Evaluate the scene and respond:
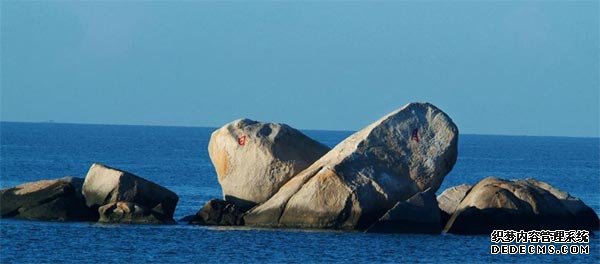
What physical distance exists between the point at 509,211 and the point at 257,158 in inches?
308

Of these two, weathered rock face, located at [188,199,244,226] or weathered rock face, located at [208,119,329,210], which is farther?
weathered rock face, located at [208,119,329,210]

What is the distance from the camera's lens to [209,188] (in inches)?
2520

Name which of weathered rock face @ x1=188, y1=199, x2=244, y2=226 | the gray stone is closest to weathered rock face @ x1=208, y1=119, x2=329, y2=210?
weathered rock face @ x1=188, y1=199, x2=244, y2=226

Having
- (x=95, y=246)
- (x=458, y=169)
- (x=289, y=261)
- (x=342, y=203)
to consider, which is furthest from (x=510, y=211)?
(x=458, y=169)

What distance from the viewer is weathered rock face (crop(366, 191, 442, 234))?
134 ft

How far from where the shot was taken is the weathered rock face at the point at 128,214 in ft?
142

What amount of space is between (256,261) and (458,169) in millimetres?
63342

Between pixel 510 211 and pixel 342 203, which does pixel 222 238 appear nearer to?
pixel 342 203

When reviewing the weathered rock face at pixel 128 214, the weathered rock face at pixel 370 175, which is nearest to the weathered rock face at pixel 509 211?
the weathered rock face at pixel 370 175

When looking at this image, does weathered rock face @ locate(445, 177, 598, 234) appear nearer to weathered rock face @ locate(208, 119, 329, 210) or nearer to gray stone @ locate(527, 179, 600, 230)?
gray stone @ locate(527, 179, 600, 230)

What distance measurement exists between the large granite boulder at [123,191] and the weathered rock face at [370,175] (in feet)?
9.16

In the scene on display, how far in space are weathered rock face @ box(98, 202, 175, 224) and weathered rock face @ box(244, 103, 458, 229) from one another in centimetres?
293

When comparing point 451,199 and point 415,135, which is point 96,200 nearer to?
point 415,135

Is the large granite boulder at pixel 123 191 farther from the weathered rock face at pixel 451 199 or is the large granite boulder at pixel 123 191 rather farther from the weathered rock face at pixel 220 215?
the weathered rock face at pixel 451 199
